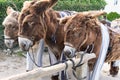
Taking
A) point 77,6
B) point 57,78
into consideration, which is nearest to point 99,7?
point 77,6

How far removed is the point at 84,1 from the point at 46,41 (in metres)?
5.32

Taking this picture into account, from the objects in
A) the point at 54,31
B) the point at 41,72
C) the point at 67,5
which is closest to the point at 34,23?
the point at 54,31

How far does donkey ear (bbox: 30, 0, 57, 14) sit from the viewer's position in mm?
3287

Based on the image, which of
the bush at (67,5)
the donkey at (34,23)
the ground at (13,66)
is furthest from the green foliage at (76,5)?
the donkey at (34,23)

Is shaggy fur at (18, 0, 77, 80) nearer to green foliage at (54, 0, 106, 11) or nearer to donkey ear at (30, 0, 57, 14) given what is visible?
donkey ear at (30, 0, 57, 14)

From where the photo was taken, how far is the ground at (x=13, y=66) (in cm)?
515

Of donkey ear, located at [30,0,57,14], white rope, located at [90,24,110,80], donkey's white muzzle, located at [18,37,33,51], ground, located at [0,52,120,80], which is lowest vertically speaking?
ground, located at [0,52,120,80]

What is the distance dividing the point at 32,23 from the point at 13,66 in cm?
259

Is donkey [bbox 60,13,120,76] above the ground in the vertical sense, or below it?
above

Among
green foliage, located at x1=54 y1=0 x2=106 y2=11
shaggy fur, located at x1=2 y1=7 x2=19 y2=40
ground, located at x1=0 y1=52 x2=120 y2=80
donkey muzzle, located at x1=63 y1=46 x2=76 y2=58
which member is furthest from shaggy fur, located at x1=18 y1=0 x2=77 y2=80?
green foliage, located at x1=54 y1=0 x2=106 y2=11

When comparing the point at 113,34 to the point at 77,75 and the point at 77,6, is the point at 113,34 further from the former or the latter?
the point at 77,6

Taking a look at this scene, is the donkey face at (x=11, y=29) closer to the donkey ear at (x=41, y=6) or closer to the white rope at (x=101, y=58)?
the donkey ear at (x=41, y=6)

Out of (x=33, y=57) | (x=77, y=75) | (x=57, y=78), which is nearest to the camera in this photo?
(x=77, y=75)

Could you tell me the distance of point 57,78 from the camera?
4.20 metres
